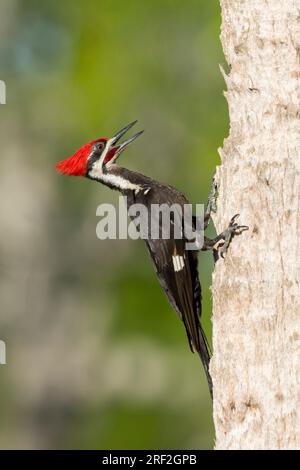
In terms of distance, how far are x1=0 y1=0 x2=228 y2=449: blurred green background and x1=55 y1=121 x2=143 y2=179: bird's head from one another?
259 inches

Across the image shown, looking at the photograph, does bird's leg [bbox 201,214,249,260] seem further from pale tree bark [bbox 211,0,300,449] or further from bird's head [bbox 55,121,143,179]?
bird's head [bbox 55,121,143,179]

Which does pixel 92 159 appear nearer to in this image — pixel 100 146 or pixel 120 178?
pixel 100 146

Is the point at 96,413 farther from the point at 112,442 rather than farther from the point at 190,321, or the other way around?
the point at 190,321

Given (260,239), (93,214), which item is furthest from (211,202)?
(93,214)

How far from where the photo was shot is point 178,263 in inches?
258

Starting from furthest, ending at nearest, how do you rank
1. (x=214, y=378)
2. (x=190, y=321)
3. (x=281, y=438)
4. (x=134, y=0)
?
(x=134, y=0) → (x=190, y=321) → (x=214, y=378) → (x=281, y=438)

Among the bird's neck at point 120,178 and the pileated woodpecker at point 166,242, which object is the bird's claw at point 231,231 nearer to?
the pileated woodpecker at point 166,242

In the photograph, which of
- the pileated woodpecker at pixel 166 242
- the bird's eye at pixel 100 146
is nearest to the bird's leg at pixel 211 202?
the pileated woodpecker at pixel 166 242

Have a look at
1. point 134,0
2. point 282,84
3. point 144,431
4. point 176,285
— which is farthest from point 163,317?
point 282,84

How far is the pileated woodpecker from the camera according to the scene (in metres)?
6.43

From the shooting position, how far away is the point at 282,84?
18.5 ft

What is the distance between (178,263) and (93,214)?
26.5 ft

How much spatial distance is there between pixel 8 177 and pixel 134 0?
2.99 meters

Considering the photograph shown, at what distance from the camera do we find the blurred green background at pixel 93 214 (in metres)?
14.4
